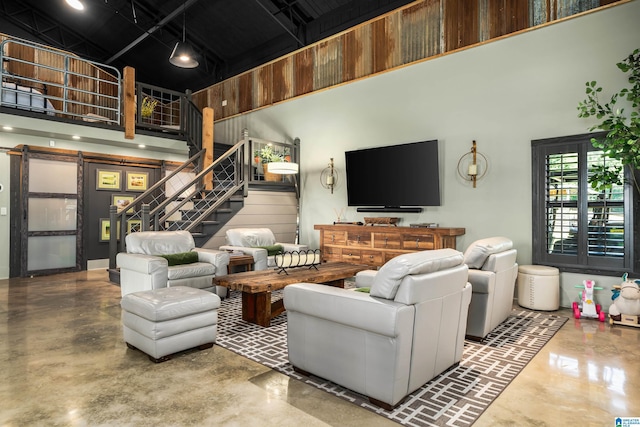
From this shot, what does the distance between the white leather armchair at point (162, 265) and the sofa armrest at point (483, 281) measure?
2.94 m

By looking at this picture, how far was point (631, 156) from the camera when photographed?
151 inches

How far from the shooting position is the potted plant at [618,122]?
3836mm

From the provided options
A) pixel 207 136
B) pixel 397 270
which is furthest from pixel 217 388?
pixel 207 136

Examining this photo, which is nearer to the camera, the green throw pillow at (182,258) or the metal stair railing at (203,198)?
the green throw pillow at (182,258)

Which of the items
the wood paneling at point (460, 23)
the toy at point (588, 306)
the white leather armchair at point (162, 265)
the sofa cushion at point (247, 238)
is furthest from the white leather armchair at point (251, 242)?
the wood paneling at point (460, 23)

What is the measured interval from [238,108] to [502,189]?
19.6ft

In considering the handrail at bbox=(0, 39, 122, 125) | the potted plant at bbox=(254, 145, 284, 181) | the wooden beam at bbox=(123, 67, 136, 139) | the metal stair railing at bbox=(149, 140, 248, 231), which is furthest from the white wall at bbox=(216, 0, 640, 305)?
the handrail at bbox=(0, 39, 122, 125)

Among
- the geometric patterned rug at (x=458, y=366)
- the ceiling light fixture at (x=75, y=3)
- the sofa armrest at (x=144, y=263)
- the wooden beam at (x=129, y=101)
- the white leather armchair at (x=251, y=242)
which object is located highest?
the ceiling light fixture at (x=75, y=3)

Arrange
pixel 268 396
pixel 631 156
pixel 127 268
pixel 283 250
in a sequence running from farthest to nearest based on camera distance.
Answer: pixel 283 250 → pixel 127 268 → pixel 631 156 → pixel 268 396

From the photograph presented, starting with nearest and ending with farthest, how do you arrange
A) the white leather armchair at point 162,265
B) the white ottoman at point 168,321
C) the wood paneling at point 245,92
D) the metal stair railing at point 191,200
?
1. the white ottoman at point 168,321
2. the white leather armchair at point 162,265
3. the metal stair railing at point 191,200
4. the wood paneling at point 245,92

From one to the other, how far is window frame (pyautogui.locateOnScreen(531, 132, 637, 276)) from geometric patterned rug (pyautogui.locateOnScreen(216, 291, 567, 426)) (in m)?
0.73

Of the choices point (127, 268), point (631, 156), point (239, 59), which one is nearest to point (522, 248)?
point (631, 156)

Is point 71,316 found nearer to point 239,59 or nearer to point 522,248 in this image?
point 522,248

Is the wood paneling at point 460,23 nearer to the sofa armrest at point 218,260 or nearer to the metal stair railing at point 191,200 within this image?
the metal stair railing at point 191,200
